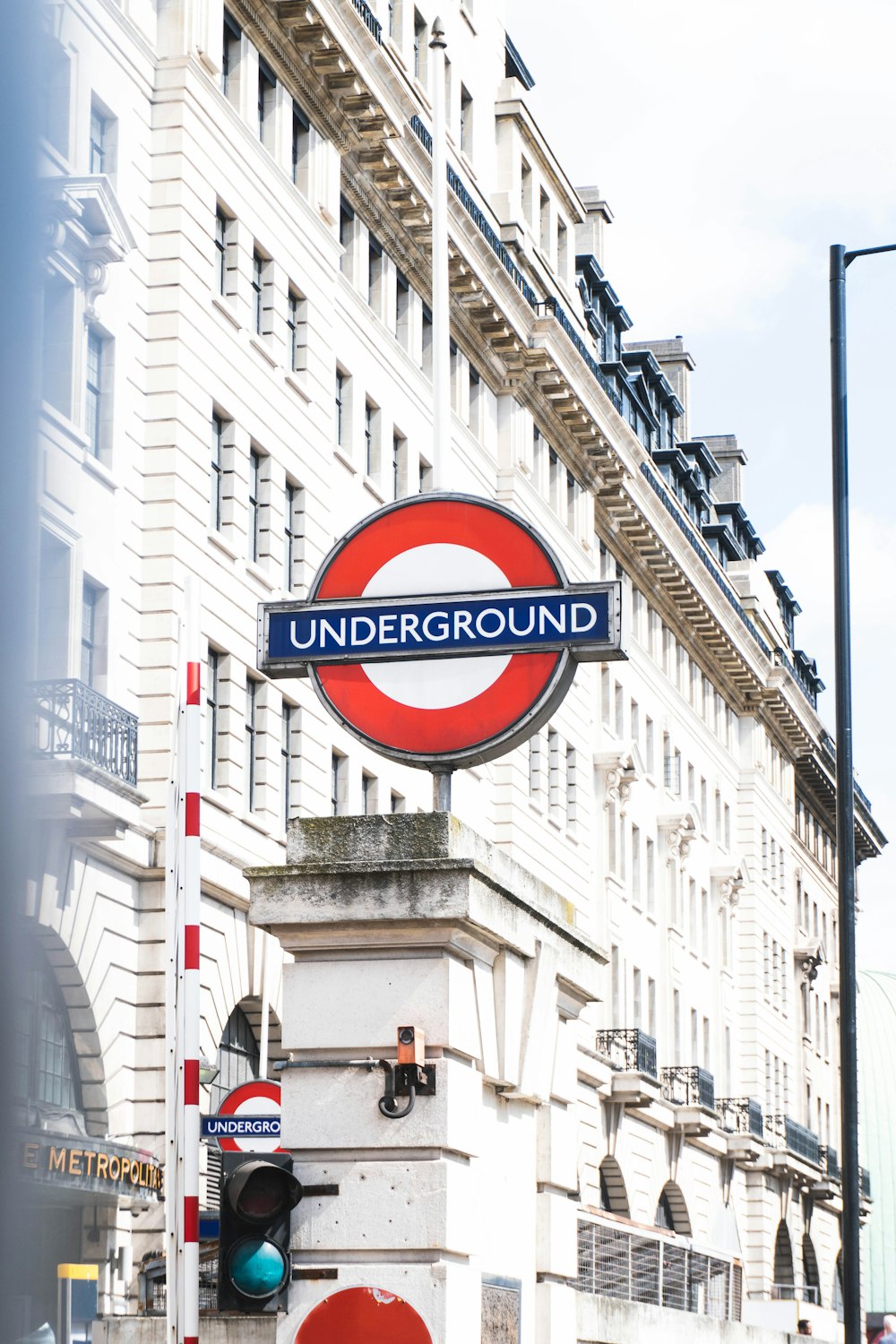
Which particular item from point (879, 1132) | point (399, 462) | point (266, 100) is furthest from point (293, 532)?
point (879, 1132)

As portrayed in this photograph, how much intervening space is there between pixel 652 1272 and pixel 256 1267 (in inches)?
409

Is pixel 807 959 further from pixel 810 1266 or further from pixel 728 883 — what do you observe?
pixel 728 883

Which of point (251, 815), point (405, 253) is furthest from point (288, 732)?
point (405, 253)

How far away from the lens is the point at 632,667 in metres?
57.7

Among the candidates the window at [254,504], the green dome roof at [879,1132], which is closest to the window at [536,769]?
the window at [254,504]

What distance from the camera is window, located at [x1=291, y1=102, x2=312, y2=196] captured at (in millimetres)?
35281

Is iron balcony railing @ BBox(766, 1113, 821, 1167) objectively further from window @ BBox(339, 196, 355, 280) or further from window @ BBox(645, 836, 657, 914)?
window @ BBox(339, 196, 355, 280)

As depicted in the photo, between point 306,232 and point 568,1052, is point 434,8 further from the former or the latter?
point 568,1052

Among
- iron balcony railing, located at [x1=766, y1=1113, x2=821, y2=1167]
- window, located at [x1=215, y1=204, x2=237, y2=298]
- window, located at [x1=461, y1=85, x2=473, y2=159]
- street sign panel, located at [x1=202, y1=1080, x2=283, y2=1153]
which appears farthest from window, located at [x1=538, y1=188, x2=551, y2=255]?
street sign panel, located at [x1=202, y1=1080, x2=283, y2=1153]

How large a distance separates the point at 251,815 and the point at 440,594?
23.0m

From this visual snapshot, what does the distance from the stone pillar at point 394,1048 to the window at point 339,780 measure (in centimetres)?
2666

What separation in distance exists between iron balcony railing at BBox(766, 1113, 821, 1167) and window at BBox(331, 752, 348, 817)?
37356 mm

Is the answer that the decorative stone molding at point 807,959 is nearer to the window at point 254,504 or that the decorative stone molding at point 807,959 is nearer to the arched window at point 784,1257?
the arched window at point 784,1257

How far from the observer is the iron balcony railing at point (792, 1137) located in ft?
227
